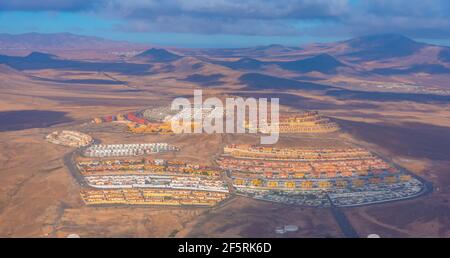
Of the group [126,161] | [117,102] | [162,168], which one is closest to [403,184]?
[162,168]

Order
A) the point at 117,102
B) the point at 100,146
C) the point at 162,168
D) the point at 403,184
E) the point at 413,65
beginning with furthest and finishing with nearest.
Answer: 1. the point at 413,65
2. the point at 117,102
3. the point at 100,146
4. the point at 162,168
5. the point at 403,184

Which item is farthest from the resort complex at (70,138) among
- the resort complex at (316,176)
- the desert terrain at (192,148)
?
the resort complex at (316,176)

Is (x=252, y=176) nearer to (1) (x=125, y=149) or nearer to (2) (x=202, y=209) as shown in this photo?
(2) (x=202, y=209)

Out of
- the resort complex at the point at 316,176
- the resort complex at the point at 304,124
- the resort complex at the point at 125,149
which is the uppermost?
the resort complex at the point at 304,124

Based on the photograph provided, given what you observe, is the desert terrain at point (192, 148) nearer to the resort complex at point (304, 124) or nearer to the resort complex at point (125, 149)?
the resort complex at point (125, 149)

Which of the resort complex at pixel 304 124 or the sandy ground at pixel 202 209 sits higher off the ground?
the resort complex at pixel 304 124

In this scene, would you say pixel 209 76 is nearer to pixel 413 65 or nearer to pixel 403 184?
pixel 413 65

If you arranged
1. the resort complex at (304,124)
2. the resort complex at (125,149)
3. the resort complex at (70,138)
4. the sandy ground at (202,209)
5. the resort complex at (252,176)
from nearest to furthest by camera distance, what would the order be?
the sandy ground at (202,209)
the resort complex at (252,176)
the resort complex at (125,149)
the resort complex at (70,138)
the resort complex at (304,124)

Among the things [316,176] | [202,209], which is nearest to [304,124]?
[316,176]

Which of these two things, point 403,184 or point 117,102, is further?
point 117,102

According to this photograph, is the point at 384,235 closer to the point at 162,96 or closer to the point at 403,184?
the point at 403,184

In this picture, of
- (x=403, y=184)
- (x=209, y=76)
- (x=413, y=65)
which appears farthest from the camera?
(x=413, y=65)
